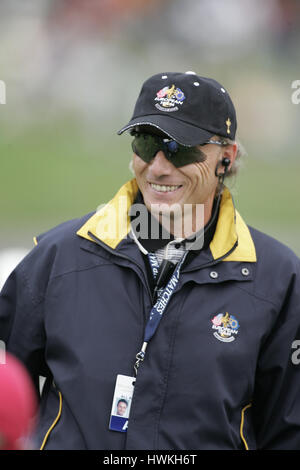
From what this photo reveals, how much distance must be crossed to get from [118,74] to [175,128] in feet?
38.2

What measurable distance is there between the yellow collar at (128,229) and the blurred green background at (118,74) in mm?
10100

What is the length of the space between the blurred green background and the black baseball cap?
10126 millimetres

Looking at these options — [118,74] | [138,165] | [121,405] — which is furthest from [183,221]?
[118,74]

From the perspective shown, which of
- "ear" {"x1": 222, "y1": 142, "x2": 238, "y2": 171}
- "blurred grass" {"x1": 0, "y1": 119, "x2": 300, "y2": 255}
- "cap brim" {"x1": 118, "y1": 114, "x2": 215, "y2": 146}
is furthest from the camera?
"blurred grass" {"x1": 0, "y1": 119, "x2": 300, "y2": 255}

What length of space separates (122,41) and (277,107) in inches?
134

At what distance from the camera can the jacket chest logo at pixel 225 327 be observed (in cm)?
243

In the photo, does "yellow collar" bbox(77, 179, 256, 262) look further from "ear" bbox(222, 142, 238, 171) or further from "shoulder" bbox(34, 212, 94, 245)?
"ear" bbox(222, 142, 238, 171)

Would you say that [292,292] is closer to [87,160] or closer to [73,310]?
[73,310]

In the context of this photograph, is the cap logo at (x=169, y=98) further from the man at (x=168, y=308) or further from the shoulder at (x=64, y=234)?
the shoulder at (x=64, y=234)

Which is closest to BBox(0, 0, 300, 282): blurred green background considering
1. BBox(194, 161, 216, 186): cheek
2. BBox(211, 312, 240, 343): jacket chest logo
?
BBox(194, 161, 216, 186): cheek

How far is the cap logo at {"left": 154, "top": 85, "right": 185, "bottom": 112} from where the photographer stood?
2.61 metres

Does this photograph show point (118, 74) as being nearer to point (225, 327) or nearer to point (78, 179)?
point (78, 179)

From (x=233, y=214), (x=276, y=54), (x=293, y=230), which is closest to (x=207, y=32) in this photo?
(x=276, y=54)

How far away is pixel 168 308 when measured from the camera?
2439mm
